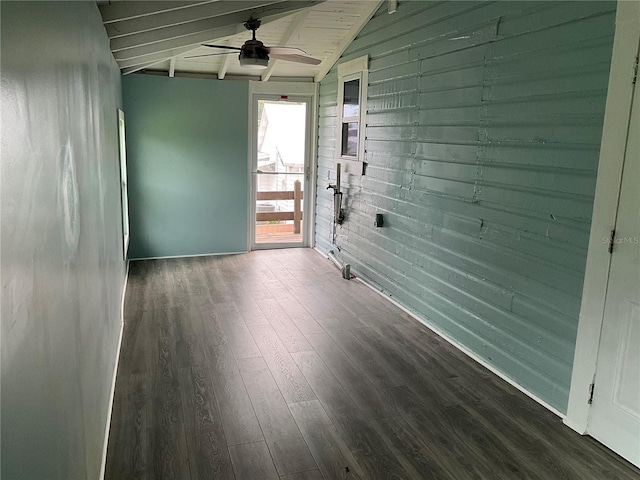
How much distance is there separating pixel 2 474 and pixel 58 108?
1003 millimetres

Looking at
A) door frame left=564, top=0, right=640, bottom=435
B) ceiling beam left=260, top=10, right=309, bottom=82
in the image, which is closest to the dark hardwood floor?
door frame left=564, top=0, right=640, bottom=435

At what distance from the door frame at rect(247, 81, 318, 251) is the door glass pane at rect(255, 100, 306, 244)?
0.25ft

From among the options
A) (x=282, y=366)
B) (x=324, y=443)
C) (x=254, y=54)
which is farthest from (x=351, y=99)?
(x=324, y=443)

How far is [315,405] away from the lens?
300 cm

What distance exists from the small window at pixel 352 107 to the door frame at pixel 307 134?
3.00ft

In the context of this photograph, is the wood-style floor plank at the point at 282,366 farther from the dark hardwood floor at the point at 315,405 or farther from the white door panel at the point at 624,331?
the white door panel at the point at 624,331

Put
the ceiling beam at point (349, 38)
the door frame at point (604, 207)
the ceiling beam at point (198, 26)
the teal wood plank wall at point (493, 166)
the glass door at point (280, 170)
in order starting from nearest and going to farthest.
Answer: the door frame at point (604, 207) < the teal wood plank wall at point (493, 166) < the ceiling beam at point (198, 26) < the ceiling beam at point (349, 38) < the glass door at point (280, 170)

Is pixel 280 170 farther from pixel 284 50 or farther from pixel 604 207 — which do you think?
pixel 604 207

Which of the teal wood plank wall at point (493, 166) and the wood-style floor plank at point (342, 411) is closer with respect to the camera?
the wood-style floor plank at point (342, 411)

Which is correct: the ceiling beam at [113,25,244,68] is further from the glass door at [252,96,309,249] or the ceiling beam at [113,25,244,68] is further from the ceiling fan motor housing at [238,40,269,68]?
the glass door at [252,96,309,249]

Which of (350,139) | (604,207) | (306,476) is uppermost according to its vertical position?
(350,139)

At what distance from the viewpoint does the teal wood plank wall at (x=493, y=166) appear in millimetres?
2824

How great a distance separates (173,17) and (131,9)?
12.6 inches

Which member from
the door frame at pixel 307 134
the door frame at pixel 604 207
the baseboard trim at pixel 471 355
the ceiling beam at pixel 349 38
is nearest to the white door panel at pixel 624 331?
the door frame at pixel 604 207
